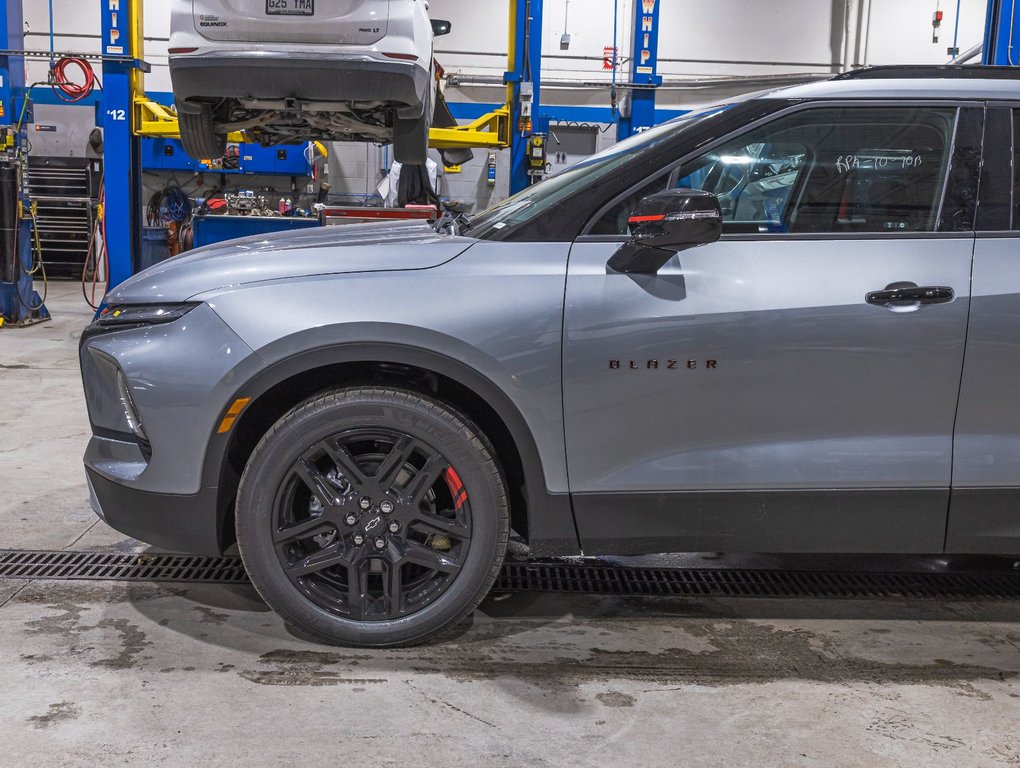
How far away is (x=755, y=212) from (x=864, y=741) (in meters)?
1.38

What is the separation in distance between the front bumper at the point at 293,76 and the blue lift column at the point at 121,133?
3.71 m

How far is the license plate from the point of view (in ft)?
16.8

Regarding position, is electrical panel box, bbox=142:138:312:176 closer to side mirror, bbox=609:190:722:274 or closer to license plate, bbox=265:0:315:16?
license plate, bbox=265:0:315:16

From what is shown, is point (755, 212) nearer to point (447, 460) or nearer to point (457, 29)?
point (447, 460)

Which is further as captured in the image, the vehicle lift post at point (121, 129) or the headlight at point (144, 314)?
the vehicle lift post at point (121, 129)

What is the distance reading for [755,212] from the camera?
8.70 ft

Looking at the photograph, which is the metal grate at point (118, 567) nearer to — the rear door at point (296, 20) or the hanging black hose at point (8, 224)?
the rear door at point (296, 20)

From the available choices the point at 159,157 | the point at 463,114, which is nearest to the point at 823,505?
the point at 159,157

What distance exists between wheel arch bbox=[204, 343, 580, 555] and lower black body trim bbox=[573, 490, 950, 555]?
97 millimetres

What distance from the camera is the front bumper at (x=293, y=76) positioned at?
5.17 metres

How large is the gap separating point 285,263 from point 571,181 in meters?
0.88

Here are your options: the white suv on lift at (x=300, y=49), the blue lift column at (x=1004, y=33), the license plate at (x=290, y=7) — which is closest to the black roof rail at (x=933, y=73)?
the white suv on lift at (x=300, y=49)

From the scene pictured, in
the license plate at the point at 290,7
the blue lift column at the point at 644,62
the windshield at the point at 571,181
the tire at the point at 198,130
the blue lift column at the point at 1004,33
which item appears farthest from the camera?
the blue lift column at the point at 644,62

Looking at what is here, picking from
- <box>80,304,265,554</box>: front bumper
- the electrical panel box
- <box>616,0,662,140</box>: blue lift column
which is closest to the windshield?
<box>80,304,265,554</box>: front bumper
